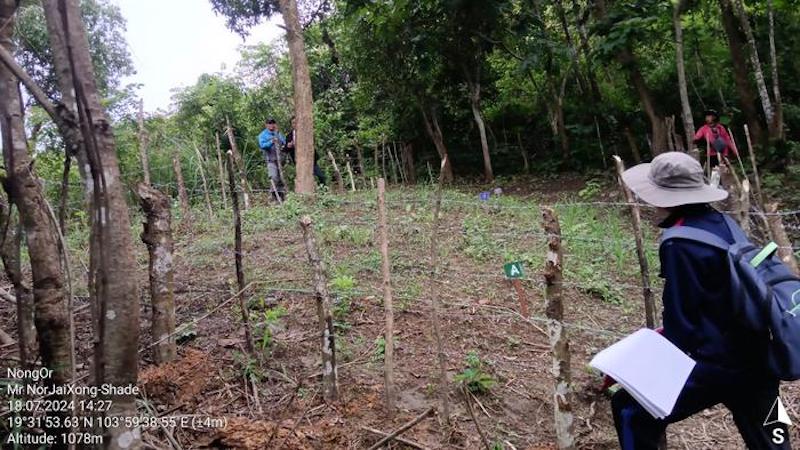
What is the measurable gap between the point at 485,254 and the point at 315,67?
37.2ft

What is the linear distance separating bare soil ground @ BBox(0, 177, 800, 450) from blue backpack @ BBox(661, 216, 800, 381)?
1300 millimetres

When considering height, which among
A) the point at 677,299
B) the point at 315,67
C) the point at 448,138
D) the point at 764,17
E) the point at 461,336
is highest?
the point at 315,67

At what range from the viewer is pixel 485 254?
5.90 meters

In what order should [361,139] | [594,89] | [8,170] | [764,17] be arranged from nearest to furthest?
[8,170] → [764,17] → [594,89] → [361,139]

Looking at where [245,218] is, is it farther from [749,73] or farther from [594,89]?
[749,73]

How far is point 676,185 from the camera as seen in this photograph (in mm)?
2041

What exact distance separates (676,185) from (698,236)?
246 mm

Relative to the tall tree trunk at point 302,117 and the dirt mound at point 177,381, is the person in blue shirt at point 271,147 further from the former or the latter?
the dirt mound at point 177,381

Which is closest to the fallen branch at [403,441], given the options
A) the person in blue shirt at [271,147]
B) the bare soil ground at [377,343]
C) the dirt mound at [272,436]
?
the bare soil ground at [377,343]

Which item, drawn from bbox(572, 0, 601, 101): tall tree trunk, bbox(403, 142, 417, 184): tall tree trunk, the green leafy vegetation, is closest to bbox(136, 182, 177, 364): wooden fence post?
the green leafy vegetation

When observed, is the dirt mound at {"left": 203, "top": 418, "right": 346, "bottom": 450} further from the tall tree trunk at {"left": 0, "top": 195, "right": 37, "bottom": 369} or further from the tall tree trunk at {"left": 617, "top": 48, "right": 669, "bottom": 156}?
the tall tree trunk at {"left": 617, "top": 48, "right": 669, "bottom": 156}

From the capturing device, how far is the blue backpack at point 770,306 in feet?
5.75

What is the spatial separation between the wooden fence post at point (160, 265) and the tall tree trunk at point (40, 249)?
2.51ft

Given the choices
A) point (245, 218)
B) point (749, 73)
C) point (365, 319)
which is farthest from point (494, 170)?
point (365, 319)
